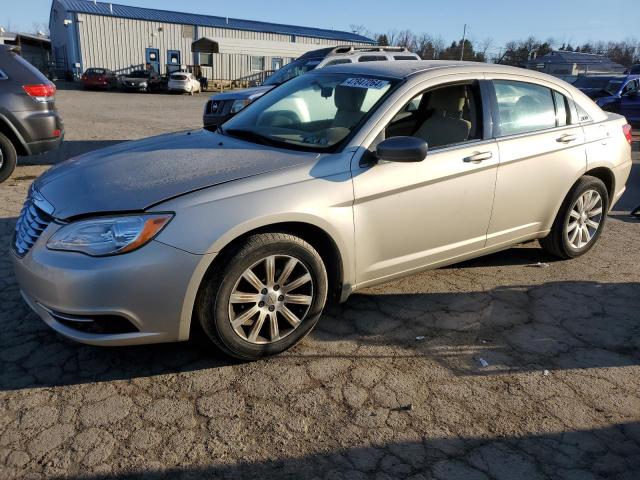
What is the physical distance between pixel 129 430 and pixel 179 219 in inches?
41.3

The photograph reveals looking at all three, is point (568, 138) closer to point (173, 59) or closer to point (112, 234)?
point (112, 234)

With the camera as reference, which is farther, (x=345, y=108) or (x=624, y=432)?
(x=345, y=108)

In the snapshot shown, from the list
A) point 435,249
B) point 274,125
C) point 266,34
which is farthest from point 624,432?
point 266,34

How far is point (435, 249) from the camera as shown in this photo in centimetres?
377

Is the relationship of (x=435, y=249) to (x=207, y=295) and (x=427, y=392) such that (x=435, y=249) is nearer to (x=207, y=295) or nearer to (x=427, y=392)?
(x=427, y=392)

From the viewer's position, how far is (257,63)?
42.5 m

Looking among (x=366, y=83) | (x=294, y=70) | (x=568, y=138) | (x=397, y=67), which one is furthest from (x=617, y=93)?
(x=366, y=83)

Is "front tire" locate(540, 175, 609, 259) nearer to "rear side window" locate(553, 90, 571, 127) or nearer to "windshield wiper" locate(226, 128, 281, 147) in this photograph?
"rear side window" locate(553, 90, 571, 127)

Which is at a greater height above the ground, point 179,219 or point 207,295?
point 179,219

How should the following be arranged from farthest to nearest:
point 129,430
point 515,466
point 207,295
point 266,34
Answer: point 266,34 → point 207,295 → point 129,430 → point 515,466

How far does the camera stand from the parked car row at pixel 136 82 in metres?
31.5

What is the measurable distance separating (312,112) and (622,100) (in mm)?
13769

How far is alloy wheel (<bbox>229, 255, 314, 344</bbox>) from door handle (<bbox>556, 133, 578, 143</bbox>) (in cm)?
254

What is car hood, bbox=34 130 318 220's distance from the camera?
9.40ft
